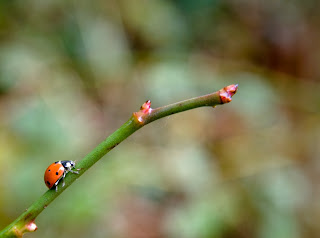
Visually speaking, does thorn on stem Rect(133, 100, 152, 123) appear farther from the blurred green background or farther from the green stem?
the blurred green background

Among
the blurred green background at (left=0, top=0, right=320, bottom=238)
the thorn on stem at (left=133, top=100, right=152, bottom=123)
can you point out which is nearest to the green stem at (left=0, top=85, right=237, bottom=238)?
the thorn on stem at (left=133, top=100, right=152, bottom=123)

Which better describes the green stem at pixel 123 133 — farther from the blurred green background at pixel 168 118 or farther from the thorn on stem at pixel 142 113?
the blurred green background at pixel 168 118

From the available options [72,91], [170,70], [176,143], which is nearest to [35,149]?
[72,91]

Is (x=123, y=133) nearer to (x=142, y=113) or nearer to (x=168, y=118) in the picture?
(x=142, y=113)

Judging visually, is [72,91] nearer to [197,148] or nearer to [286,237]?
[197,148]

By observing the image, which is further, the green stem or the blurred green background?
the blurred green background

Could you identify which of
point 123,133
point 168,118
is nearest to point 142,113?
point 123,133

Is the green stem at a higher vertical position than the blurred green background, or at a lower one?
lower
